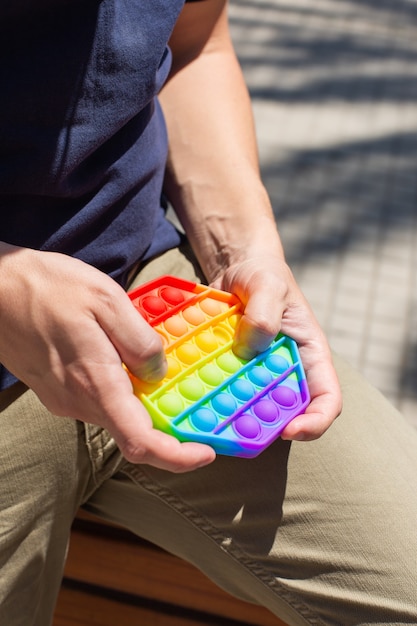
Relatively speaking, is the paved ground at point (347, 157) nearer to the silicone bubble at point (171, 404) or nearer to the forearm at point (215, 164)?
the forearm at point (215, 164)

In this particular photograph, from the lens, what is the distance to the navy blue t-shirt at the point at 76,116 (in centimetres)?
79

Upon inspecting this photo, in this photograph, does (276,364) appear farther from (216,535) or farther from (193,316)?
(216,535)

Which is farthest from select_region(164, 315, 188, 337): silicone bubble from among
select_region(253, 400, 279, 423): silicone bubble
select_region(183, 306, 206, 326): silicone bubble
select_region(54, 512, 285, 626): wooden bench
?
select_region(54, 512, 285, 626): wooden bench

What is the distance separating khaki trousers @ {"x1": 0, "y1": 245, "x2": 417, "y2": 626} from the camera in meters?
0.85

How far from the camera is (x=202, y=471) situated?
0.90 meters

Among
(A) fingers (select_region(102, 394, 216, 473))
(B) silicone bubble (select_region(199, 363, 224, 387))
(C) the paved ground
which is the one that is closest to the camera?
(A) fingers (select_region(102, 394, 216, 473))

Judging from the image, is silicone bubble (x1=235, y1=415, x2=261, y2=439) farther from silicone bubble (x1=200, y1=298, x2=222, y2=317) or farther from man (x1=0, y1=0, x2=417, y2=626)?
silicone bubble (x1=200, y1=298, x2=222, y2=317)

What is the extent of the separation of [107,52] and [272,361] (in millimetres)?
375

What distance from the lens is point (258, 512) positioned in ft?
2.92

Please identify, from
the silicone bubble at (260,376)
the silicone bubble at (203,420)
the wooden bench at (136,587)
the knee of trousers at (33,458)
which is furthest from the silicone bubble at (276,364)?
the wooden bench at (136,587)

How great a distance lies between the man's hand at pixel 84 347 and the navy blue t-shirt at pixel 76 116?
8cm

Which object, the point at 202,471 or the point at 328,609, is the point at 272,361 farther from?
the point at 328,609

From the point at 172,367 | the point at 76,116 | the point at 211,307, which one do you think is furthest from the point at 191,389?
the point at 76,116

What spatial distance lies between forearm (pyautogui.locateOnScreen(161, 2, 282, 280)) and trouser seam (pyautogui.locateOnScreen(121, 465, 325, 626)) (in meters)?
0.29
